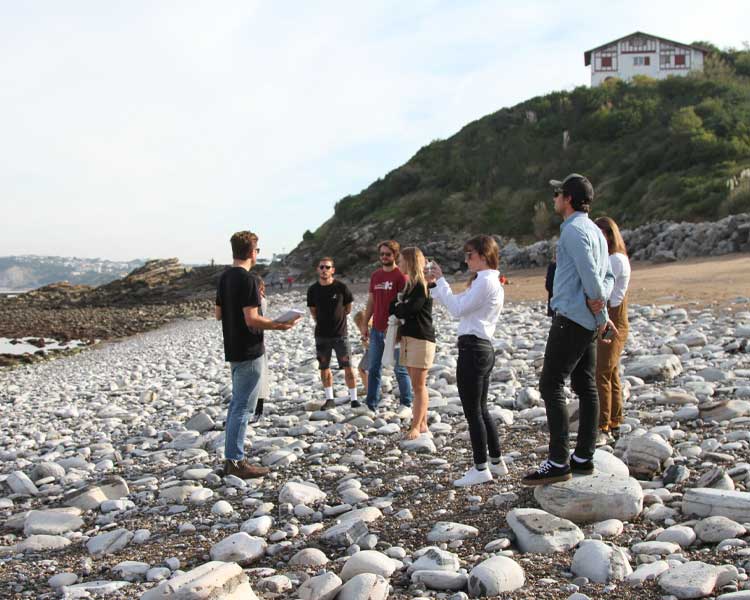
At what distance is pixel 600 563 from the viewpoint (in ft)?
11.1

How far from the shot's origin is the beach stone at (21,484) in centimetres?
586

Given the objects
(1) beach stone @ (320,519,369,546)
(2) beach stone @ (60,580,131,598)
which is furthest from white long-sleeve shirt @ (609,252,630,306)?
(2) beach stone @ (60,580,131,598)

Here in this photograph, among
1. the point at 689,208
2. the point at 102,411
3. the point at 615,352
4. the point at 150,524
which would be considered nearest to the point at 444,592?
the point at 150,524

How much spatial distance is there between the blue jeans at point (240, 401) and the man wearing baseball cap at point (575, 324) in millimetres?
2300

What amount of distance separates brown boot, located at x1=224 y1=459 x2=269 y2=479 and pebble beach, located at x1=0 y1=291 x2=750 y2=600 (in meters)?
0.08

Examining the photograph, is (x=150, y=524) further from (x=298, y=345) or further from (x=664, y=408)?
(x=298, y=345)

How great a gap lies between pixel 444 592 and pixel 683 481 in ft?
6.78

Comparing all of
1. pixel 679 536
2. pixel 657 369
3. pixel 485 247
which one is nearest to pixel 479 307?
pixel 485 247

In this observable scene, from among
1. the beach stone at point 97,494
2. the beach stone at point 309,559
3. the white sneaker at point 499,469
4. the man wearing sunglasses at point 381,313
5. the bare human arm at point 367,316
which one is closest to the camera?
the beach stone at point 309,559

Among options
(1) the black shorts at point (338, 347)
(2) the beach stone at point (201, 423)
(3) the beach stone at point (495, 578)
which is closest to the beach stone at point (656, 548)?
(3) the beach stone at point (495, 578)

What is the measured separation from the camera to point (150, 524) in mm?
4801

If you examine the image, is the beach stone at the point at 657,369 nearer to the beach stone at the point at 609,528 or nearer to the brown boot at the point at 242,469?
the beach stone at the point at 609,528

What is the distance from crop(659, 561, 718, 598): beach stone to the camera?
3.08 meters

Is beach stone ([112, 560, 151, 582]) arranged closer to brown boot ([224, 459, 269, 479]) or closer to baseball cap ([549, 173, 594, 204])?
brown boot ([224, 459, 269, 479])
